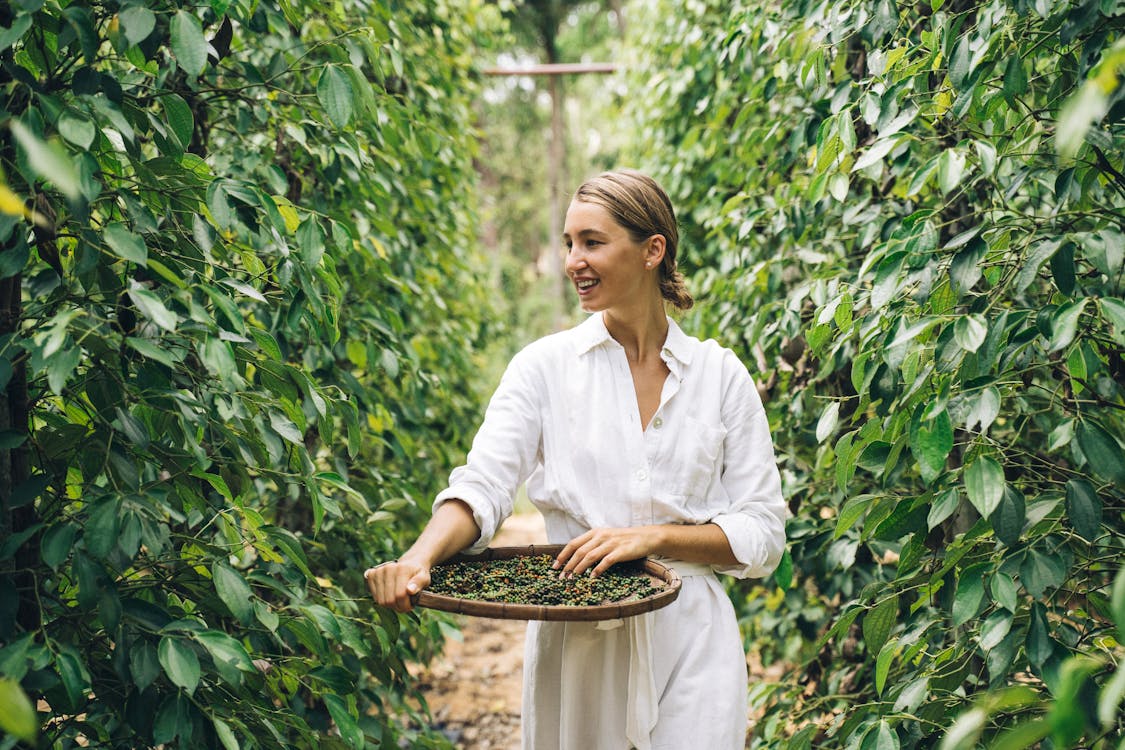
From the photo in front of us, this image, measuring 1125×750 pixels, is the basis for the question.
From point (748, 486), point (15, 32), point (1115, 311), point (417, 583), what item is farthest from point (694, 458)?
point (15, 32)

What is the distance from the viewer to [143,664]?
48.2 inches

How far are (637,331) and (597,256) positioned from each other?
0.61ft

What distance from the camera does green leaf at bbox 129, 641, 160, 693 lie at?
1206 mm

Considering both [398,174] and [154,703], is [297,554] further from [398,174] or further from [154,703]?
[398,174]

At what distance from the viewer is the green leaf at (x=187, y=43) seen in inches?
49.6

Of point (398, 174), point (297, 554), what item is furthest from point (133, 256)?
point (398, 174)

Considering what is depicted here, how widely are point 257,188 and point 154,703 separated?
0.75 metres

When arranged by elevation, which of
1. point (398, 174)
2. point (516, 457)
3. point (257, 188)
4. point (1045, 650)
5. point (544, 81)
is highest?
point (544, 81)

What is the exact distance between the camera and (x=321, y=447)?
294 cm

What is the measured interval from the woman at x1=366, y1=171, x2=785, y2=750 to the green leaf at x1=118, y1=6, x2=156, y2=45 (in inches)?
35.4

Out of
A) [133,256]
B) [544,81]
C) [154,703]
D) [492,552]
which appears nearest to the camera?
[133,256]

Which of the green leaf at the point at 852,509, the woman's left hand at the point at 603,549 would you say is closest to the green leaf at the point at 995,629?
the green leaf at the point at 852,509

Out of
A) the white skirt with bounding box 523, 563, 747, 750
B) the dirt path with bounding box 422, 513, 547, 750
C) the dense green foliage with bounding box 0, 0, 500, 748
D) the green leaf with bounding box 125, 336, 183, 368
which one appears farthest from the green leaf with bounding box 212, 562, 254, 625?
the dirt path with bounding box 422, 513, 547, 750

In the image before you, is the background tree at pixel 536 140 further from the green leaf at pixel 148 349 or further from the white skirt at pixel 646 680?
the green leaf at pixel 148 349
